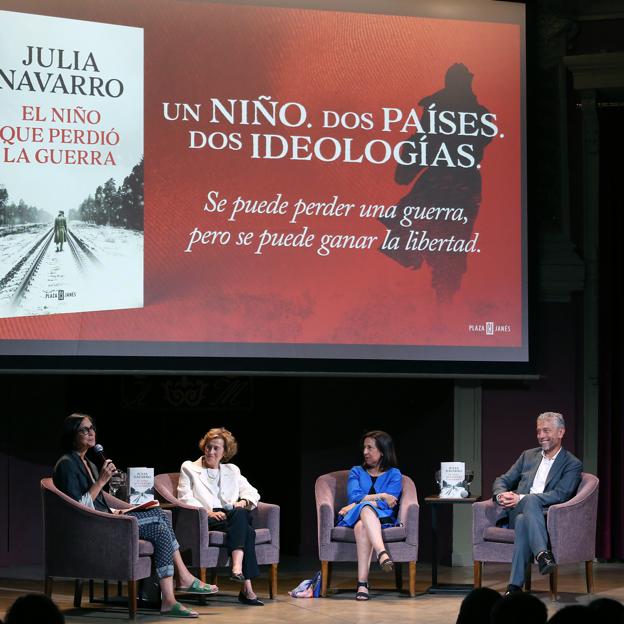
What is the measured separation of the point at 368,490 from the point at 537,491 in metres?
0.89

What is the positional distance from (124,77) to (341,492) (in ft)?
8.37

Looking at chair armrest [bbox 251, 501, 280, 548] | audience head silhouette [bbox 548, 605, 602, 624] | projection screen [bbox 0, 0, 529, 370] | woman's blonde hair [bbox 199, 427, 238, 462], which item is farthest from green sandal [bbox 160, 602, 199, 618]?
audience head silhouette [bbox 548, 605, 602, 624]

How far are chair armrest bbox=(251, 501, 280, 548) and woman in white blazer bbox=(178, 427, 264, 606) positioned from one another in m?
0.08

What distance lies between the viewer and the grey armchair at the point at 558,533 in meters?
6.35

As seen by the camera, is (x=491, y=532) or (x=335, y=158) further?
(x=335, y=158)

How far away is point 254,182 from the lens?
23.0ft

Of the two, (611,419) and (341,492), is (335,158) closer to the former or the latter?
(341,492)

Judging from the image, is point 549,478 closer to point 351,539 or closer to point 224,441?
point 351,539

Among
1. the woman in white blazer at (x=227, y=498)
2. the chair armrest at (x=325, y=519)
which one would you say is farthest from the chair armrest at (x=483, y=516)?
the woman in white blazer at (x=227, y=498)

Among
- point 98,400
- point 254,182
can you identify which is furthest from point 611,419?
point 98,400

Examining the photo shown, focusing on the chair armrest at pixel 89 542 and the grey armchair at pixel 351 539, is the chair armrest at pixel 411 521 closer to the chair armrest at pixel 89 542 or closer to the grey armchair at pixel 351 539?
the grey armchair at pixel 351 539

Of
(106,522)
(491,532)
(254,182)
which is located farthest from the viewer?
(254,182)

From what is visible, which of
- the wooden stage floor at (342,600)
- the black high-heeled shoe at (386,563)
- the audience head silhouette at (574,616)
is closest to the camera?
the audience head silhouette at (574,616)

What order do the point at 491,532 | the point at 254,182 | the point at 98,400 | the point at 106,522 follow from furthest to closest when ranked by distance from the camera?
the point at 98,400, the point at 254,182, the point at 491,532, the point at 106,522
